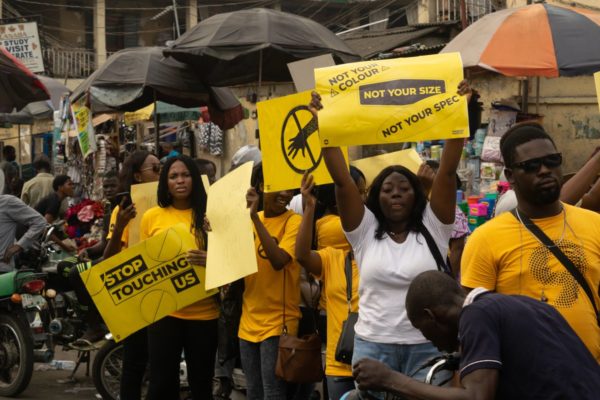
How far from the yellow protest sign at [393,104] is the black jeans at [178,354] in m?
1.95

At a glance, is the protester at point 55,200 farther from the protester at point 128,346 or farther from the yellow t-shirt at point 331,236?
the yellow t-shirt at point 331,236

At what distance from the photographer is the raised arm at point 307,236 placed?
562 cm

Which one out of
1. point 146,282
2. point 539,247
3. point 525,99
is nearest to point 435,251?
point 539,247

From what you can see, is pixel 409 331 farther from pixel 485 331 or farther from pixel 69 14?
pixel 69 14

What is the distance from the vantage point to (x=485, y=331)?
309 cm

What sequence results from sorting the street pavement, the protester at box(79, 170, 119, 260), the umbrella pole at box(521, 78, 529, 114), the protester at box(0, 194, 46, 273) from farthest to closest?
the umbrella pole at box(521, 78, 529, 114)
the protester at box(0, 194, 46, 273)
the street pavement
the protester at box(79, 170, 119, 260)

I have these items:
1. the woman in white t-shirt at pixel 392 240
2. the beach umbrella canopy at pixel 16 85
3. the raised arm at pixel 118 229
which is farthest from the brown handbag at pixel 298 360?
the beach umbrella canopy at pixel 16 85

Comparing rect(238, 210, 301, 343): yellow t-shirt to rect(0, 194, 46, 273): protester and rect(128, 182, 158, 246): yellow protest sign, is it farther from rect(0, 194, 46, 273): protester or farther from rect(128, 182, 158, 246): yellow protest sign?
rect(0, 194, 46, 273): protester

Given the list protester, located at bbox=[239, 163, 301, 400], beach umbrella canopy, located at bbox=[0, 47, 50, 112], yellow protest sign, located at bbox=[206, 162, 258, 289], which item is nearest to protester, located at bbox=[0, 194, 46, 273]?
beach umbrella canopy, located at bbox=[0, 47, 50, 112]

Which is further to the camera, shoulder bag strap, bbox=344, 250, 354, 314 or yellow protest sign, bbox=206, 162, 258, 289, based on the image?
yellow protest sign, bbox=206, 162, 258, 289

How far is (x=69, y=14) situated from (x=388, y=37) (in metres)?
22.0

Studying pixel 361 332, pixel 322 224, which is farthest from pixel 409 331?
pixel 322 224

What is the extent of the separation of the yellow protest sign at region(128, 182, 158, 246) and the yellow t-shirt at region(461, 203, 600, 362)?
323cm

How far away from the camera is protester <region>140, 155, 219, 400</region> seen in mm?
6316
